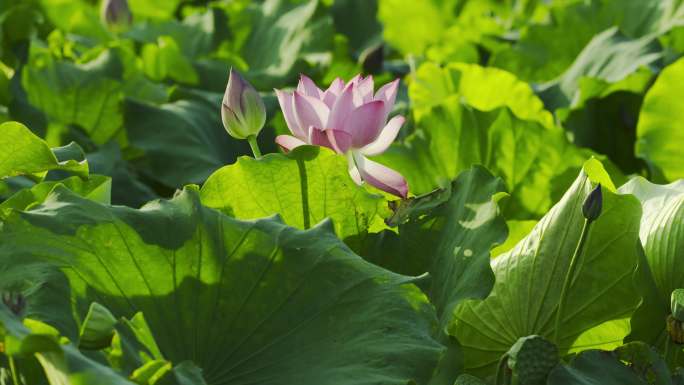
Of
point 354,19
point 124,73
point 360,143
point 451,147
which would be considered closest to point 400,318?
point 360,143

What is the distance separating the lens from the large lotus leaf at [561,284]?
1.30 metres

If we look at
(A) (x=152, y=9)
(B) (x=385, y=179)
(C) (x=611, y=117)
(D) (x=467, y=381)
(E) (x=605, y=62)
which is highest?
(B) (x=385, y=179)

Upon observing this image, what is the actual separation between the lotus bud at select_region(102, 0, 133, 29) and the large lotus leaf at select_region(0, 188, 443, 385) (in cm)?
165

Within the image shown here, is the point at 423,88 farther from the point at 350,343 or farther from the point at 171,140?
the point at 350,343

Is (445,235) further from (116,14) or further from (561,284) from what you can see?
(116,14)

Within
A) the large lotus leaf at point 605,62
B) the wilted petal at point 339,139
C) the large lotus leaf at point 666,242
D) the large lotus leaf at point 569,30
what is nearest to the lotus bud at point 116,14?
the large lotus leaf at point 569,30

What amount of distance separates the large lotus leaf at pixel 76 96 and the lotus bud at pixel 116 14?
0.40 m

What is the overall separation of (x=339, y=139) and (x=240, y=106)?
5.1 inches

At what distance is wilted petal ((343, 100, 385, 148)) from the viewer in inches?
50.3

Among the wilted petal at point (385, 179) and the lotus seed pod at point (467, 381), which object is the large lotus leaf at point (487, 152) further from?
the lotus seed pod at point (467, 381)

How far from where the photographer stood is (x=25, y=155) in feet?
4.27

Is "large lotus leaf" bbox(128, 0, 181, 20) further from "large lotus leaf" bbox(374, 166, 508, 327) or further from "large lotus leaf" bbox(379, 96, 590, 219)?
"large lotus leaf" bbox(374, 166, 508, 327)

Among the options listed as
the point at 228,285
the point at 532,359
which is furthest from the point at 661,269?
the point at 228,285

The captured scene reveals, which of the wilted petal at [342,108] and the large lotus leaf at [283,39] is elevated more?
the wilted petal at [342,108]
